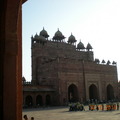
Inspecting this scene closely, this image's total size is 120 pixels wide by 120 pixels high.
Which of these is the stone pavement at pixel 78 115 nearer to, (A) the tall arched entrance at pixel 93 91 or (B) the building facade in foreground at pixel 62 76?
(B) the building facade in foreground at pixel 62 76

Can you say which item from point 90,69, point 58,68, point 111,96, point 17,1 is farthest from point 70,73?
point 17,1

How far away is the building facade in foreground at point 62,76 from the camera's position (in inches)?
1282

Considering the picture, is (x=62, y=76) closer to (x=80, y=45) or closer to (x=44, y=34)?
(x=44, y=34)

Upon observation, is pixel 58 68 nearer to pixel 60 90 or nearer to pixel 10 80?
pixel 60 90

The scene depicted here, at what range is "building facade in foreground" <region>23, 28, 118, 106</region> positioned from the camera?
32.6 metres

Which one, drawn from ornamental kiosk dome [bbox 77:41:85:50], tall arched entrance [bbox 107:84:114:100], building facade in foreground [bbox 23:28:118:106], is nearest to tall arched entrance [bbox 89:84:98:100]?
building facade in foreground [bbox 23:28:118:106]

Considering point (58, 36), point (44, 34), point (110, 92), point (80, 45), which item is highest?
point (44, 34)

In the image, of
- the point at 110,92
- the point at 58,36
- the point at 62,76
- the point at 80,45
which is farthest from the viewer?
the point at 80,45

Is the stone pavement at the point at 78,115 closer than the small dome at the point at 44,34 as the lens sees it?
Yes

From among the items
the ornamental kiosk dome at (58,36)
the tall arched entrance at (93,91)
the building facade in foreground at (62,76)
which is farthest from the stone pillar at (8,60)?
the ornamental kiosk dome at (58,36)

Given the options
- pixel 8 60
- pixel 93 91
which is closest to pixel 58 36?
pixel 93 91

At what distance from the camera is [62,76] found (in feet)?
110

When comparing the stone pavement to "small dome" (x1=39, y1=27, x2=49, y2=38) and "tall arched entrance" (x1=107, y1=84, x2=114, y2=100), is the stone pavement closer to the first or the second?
"tall arched entrance" (x1=107, y1=84, x2=114, y2=100)

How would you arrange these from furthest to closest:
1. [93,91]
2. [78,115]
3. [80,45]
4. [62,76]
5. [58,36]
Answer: [80,45] < [58,36] < [93,91] < [62,76] < [78,115]
